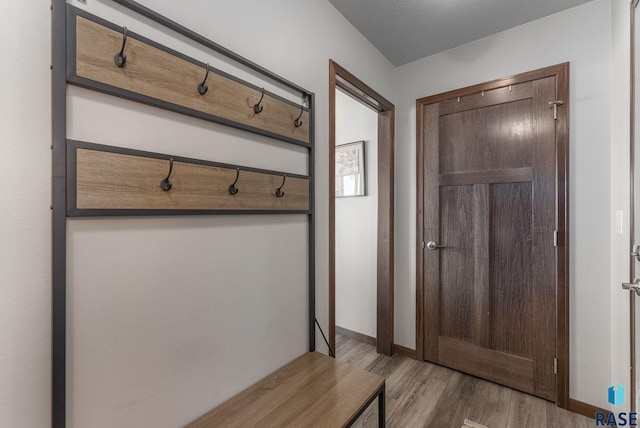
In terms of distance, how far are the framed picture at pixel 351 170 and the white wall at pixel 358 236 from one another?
0.05 m

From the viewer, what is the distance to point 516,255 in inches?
79.4

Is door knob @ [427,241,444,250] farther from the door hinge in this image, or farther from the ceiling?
the ceiling

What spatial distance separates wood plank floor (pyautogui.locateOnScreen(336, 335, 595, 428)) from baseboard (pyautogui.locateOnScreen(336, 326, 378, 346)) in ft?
1.29

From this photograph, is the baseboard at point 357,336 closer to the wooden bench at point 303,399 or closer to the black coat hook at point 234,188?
the wooden bench at point 303,399

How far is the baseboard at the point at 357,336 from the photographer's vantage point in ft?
9.09

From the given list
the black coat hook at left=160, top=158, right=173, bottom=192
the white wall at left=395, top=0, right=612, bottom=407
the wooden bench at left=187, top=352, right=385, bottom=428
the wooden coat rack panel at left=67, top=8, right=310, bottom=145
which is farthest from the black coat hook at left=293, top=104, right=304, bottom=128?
the white wall at left=395, top=0, right=612, bottom=407

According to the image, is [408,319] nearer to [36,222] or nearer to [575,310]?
[575,310]

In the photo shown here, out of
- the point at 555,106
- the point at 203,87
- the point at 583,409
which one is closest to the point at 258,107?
the point at 203,87

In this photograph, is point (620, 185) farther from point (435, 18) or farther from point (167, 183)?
point (167, 183)

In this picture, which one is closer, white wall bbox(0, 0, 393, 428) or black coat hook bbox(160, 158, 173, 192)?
white wall bbox(0, 0, 393, 428)

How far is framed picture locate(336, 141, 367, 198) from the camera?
276cm

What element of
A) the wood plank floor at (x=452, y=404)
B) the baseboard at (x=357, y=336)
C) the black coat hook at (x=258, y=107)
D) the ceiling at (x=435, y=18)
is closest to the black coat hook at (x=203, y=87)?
the black coat hook at (x=258, y=107)

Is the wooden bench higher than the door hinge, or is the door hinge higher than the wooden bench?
the door hinge

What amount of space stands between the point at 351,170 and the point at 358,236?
2.09 feet
